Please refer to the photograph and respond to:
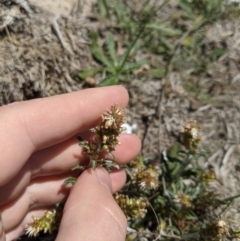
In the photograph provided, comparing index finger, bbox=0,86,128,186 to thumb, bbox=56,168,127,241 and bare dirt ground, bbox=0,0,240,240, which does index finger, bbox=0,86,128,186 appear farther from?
bare dirt ground, bbox=0,0,240,240

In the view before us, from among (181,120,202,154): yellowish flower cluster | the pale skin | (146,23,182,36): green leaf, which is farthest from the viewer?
(146,23,182,36): green leaf

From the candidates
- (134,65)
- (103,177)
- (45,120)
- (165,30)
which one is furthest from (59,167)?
(165,30)

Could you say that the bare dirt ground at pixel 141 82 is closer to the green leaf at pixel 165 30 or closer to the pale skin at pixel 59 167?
the green leaf at pixel 165 30

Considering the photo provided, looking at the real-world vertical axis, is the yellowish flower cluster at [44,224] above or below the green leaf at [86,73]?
below

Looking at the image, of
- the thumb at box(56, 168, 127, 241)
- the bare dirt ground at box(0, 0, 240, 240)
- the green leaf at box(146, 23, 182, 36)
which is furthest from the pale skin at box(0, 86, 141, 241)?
the green leaf at box(146, 23, 182, 36)

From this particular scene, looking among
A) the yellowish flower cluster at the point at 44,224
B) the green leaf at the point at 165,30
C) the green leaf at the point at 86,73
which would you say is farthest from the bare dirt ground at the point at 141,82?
the yellowish flower cluster at the point at 44,224

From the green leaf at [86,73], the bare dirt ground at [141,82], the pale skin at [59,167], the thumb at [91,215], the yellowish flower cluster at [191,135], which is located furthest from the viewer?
the green leaf at [86,73]
